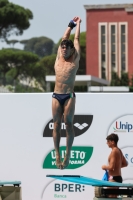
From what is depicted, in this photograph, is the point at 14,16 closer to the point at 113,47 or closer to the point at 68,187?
the point at 113,47

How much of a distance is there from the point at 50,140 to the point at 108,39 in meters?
67.4

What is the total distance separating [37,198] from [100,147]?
4.75 feet

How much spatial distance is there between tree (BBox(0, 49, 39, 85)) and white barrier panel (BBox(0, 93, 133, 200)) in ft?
226

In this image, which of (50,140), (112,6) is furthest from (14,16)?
(50,140)

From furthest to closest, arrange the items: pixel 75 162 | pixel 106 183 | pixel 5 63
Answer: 1. pixel 5 63
2. pixel 75 162
3. pixel 106 183

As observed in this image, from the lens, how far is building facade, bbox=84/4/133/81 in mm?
75188

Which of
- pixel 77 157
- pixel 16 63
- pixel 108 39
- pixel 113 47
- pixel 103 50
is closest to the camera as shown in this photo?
pixel 77 157

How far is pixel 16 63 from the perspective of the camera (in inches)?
3317

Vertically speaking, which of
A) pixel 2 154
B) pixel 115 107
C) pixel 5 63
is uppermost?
pixel 5 63

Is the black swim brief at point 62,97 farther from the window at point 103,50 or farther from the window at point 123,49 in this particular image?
the window at point 123,49

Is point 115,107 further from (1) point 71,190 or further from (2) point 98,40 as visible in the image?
(2) point 98,40

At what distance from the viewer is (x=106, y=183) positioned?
8.49m

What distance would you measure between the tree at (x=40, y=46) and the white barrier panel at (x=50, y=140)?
453ft

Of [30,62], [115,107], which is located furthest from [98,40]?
[115,107]
